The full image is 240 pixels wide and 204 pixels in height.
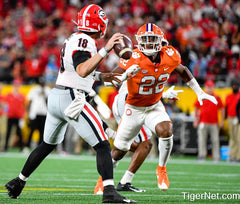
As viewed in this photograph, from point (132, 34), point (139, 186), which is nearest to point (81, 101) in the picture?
point (139, 186)

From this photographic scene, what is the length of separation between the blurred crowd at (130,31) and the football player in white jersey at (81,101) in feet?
26.5

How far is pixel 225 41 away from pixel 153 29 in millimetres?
8414

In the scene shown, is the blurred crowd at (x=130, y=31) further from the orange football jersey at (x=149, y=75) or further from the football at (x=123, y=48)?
the football at (x=123, y=48)

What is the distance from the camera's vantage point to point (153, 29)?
223 inches

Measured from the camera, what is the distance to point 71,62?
186 inches

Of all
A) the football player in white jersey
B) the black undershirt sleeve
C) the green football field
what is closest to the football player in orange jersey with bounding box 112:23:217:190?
the green football field

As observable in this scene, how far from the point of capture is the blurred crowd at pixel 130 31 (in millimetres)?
13647

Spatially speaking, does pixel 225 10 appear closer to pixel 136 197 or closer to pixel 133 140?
pixel 133 140

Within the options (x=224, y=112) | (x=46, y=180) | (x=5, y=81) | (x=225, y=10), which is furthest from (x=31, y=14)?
(x=46, y=180)

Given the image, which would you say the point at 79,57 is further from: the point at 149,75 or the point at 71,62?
the point at 149,75

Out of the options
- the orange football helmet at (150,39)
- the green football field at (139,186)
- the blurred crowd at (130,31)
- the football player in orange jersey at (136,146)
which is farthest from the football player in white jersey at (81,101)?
the blurred crowd at (130,31)

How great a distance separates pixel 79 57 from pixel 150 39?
4.44ft

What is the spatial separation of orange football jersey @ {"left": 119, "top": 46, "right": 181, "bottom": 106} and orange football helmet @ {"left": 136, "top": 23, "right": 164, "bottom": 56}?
88 mm

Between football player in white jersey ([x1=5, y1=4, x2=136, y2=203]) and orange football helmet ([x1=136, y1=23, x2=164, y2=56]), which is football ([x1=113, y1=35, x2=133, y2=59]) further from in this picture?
orange football helmet ([x1=136, y1=23, x2=164, y2=56])
